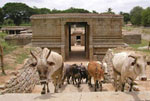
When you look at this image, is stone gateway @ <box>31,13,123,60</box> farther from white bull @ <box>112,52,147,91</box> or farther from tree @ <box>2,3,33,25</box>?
tree @ <box>2,3,33,25</box>

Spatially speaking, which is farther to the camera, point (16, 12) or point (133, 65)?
point (16, 12)

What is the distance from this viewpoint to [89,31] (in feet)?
53.0

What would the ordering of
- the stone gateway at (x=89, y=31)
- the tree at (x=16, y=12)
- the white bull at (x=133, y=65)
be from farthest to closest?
the tree at (x=16, y=12)
the stone gateway at (x=89, y=31)
the white bull at (x=133, y=65)

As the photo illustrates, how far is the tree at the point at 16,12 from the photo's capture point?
52812 millimetres

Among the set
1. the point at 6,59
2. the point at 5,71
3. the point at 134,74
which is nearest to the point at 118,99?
the point at 134,74

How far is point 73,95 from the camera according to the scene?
4.54 meters

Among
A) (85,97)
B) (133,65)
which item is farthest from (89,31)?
(85,97)

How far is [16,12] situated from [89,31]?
41969 millimetres

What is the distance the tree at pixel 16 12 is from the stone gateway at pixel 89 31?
127 ft

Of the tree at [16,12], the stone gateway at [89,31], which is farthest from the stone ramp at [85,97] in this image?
the tree at [16,12]

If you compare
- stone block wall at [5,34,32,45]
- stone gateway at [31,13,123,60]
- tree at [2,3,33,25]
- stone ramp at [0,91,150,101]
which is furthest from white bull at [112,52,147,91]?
tree at [2,3,33,25]

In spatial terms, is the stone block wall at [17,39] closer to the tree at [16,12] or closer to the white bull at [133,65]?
the white bull at [133,65]

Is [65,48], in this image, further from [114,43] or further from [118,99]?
[118,99]

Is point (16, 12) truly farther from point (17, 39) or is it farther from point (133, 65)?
point (133, 65)
